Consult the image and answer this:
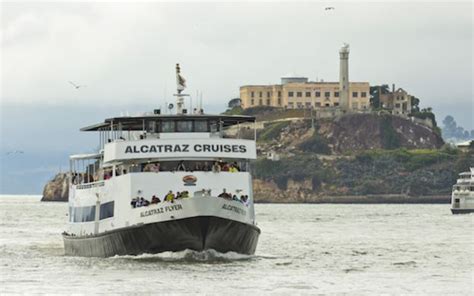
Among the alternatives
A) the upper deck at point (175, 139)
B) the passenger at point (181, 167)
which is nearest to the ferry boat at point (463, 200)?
the upper deck at point (175, 139)

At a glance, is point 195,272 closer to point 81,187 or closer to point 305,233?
point 81,187

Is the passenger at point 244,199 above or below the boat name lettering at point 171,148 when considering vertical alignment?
below

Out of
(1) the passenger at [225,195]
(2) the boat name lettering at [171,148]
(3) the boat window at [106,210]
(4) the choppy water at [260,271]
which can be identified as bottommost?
(4) the choppy water at [260,271]

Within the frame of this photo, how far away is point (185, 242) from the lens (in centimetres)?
5394

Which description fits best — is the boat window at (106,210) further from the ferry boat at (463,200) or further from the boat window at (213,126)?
the ferry boat at (463,200)

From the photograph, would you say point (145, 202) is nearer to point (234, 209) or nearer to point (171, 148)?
point (171, 148)

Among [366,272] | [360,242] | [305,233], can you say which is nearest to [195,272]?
[366,272]

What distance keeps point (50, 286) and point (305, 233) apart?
4639 cm

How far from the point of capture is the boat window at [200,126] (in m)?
58.0

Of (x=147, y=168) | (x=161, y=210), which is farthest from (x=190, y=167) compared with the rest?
(x=161, y=210)

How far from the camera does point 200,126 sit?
58094 mm

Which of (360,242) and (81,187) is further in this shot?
(360,242)

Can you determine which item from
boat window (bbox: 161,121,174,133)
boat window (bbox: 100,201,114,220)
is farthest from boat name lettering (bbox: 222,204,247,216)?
boat window (bbox: 100,201,114,220)

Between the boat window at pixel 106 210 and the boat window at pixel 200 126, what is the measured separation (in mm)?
4738
